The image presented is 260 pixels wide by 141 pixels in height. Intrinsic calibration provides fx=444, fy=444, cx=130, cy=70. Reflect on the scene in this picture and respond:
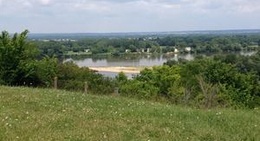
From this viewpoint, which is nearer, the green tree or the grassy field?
the grassy field

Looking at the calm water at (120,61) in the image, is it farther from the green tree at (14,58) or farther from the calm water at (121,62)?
the green tree at (14,58)

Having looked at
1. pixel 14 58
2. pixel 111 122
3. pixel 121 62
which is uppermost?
pixel 111 122

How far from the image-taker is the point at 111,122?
32.1 ft

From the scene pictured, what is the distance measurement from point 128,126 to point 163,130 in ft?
2.49

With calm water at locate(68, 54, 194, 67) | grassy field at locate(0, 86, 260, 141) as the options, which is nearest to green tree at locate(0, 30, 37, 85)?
grassy field at locate(0, 86, 260, 141)

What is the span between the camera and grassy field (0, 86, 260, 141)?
28.7 ft

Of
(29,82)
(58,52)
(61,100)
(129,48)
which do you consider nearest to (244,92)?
(29,82)

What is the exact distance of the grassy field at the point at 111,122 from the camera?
8.74 m

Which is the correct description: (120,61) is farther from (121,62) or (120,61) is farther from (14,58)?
(14,58)

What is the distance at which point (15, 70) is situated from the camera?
2650 cm

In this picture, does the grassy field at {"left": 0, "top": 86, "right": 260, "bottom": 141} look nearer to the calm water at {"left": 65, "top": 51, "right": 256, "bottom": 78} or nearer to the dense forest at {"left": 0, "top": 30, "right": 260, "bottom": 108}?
the dense forest at {"left": 0, "top": 30, "right": 260, "bottom": 108}

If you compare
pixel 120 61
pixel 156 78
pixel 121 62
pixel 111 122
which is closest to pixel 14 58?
pixel 111 122

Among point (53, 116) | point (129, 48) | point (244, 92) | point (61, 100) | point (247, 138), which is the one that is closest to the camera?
point (247, 138)

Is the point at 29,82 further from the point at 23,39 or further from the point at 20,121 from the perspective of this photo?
the point at 20,121
